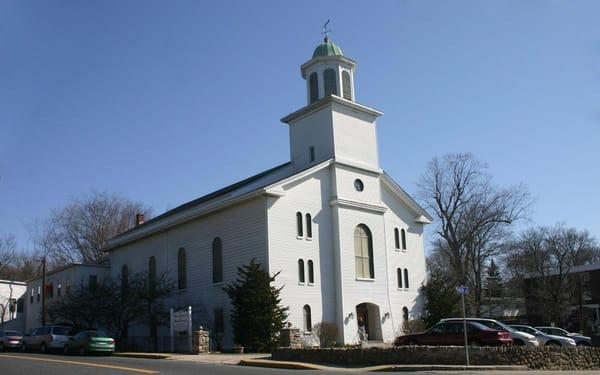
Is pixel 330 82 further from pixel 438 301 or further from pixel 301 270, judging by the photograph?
pixel 438 301

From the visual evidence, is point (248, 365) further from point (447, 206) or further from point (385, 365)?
point (447, 206)

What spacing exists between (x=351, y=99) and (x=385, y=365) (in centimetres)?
2292

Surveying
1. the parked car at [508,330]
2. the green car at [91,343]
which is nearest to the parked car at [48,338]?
the green car at [91,343]

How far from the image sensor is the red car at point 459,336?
24.4 m

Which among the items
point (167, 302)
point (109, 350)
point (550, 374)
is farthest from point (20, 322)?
point (550, 374)

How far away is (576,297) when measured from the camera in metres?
70.3

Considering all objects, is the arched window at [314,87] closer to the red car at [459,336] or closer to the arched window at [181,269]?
the arched window at [181,269]

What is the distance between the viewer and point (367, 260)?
39.1 meters

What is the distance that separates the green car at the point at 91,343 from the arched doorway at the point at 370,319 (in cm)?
1465

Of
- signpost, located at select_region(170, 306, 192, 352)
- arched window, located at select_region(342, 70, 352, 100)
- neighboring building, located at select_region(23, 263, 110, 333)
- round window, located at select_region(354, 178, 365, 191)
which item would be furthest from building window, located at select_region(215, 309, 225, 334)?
arched window, located at select_region(342, 70, 352, 100)

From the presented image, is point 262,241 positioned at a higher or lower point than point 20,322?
higher

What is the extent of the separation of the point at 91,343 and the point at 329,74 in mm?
22150

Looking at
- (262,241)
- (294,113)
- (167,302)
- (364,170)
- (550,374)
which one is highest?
(294,113)

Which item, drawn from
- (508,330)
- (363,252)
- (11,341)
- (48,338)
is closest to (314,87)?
(363,252)
